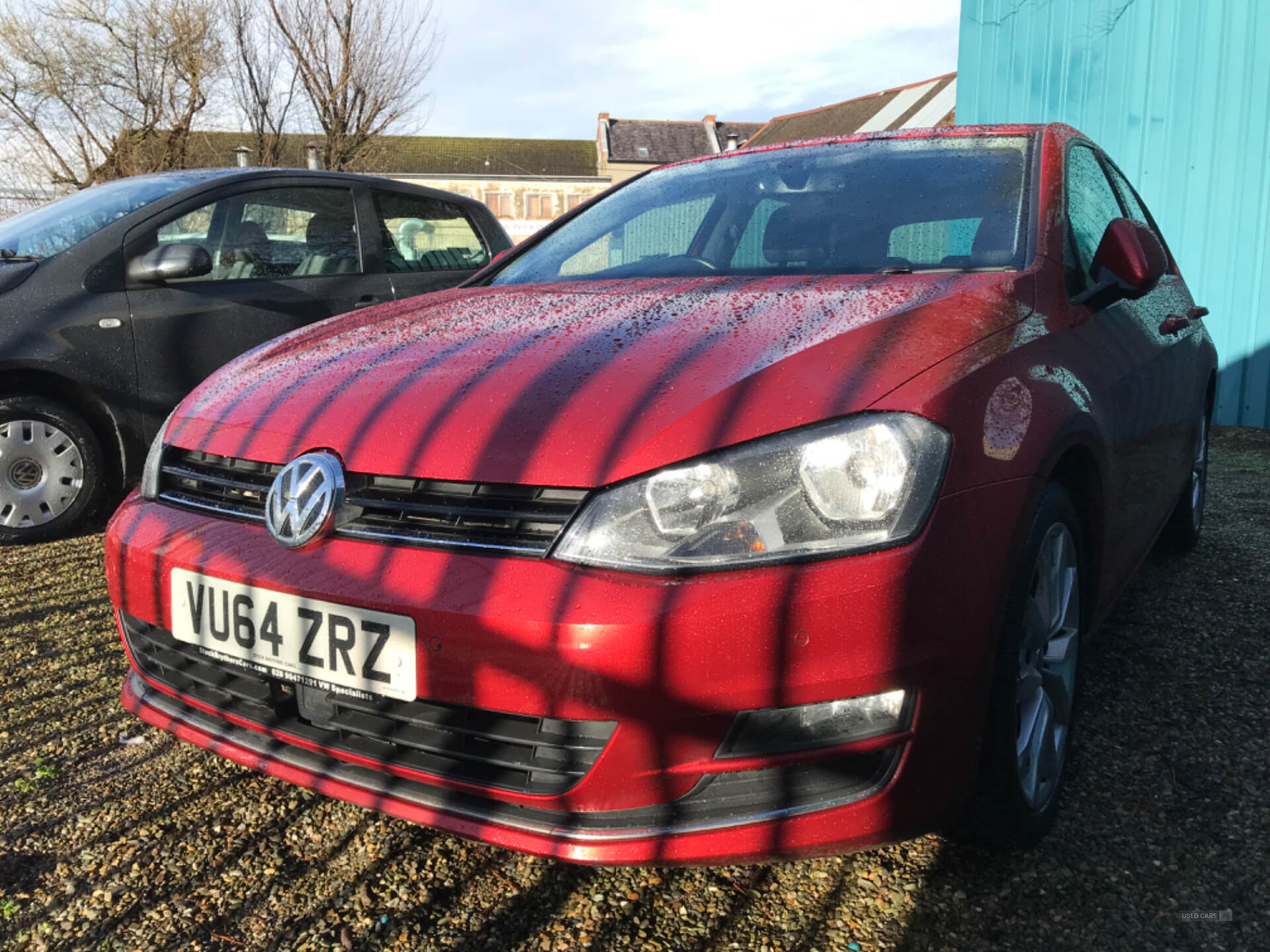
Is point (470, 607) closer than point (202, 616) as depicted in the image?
Yes

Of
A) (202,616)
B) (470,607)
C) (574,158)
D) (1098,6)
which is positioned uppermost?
(574,158)

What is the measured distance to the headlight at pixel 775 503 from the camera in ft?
4.42

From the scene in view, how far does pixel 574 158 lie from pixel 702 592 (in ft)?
169

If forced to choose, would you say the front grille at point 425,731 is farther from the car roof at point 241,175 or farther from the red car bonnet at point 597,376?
the car roof at point 241,175

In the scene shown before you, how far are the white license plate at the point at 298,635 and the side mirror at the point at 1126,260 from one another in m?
1.68

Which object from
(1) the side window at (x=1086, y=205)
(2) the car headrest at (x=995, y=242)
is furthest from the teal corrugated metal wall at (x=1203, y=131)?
(2) the car headrest at (x=995, y=242)

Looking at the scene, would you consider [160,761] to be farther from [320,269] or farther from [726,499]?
[320,269]

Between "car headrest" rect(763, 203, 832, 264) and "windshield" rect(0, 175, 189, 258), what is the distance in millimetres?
2987

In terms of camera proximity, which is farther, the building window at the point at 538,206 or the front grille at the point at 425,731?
the building window at the point at 538,206

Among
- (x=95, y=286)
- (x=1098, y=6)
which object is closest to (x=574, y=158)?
(x=1098, y=6)

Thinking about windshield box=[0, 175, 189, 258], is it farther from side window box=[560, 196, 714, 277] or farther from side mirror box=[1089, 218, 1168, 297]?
side mirror box=[1089, 218, 1168, 297]

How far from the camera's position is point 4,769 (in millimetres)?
2092

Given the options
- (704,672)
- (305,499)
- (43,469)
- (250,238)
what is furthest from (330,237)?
(704,672)

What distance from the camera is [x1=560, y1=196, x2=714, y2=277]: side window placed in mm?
2523
